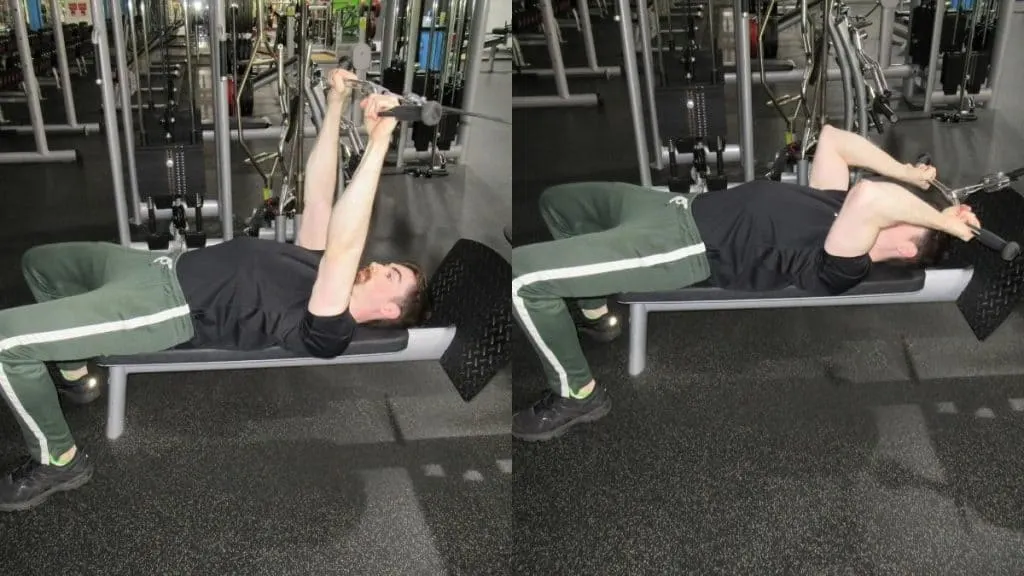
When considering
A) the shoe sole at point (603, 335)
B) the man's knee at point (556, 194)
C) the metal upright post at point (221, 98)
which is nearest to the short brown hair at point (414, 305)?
the man's knee at point (556, 194)

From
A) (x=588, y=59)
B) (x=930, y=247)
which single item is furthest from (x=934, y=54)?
(x=588, y=59)

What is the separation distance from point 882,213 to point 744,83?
813 mm

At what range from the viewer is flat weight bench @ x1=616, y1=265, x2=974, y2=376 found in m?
2.21

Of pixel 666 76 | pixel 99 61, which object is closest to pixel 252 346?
pixel 99 61

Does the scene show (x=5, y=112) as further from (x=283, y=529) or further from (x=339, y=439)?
(x=283, y=529)

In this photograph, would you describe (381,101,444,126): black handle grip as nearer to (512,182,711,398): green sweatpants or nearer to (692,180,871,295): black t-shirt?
(512,182,711,398): green sweatpants

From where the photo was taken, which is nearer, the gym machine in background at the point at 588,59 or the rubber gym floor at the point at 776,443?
the rubber gym floor at the point at 776,443

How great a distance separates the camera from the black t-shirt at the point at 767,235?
2141 millimetres

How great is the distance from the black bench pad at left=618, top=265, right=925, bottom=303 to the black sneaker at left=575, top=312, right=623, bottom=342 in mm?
309

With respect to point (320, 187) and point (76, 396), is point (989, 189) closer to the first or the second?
point (320, 187)

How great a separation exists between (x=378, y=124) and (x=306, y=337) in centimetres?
53

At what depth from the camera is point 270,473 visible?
2113 millimetres

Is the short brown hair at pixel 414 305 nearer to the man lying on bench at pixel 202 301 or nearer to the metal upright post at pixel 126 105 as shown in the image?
the man lying on bench at pixel 202 301

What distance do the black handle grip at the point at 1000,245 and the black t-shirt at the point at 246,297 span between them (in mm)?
1448
